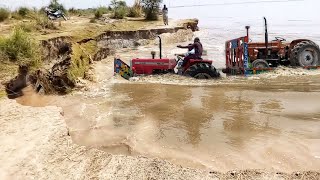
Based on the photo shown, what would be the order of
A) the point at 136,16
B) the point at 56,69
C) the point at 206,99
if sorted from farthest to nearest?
1. the point at 136,16
2. the point at 56,69
3. the point at 206,99

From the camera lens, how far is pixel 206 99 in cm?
1018

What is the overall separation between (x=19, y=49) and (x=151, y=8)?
1870cm

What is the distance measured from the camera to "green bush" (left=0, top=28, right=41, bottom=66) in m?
11.2

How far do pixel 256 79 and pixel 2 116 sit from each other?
833 cm

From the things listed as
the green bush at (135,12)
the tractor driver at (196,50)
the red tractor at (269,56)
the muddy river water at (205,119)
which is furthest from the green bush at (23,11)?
the tractor driver at (196,50)

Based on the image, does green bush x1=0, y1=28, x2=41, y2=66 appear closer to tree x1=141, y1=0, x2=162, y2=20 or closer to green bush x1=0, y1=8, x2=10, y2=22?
green bush x1=0, y1=8, x2=10, y2=22

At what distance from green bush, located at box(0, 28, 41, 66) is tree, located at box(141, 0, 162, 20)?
1778cm

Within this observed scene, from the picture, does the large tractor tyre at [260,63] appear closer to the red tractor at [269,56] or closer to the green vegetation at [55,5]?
the red tractor at [269,56]

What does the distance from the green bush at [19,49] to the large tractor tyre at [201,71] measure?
4.67m

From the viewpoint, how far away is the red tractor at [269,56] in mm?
13922

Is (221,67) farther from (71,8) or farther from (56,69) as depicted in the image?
(71,8)

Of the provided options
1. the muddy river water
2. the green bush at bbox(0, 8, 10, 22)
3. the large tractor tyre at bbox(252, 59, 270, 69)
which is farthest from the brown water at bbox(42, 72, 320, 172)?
the green bush at bbox(0, 8, 10, 22)

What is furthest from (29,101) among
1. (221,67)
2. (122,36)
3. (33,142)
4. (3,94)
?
(122,36)

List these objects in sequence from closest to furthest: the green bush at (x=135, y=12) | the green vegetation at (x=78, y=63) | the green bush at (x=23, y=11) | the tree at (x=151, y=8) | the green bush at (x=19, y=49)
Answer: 1. the green bush at (x=19, y=49)
2. the green vegetation at (x=78, y=63)
3. the green bush at (x=23, y=11)
4. the tree at (x=151, y=8)
5. the green bush at (x=135, y=12)
